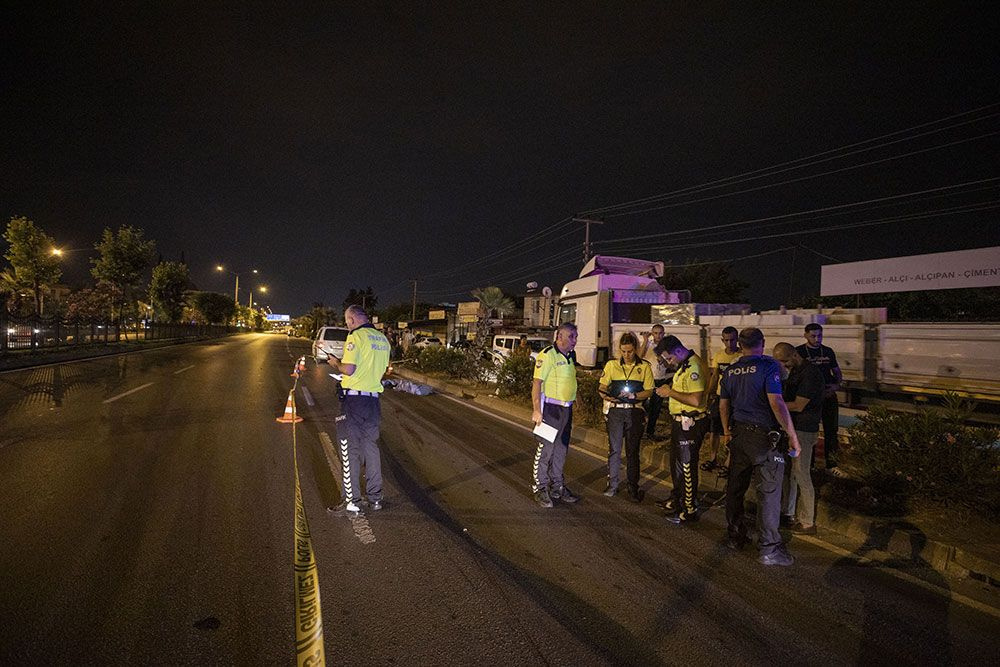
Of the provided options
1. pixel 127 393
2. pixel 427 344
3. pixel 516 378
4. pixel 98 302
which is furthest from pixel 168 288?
pixel 516 378

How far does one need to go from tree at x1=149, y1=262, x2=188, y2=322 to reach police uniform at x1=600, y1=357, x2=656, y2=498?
177 feet

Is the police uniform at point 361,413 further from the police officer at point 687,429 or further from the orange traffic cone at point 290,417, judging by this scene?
the orange traffic cone at point 290,417

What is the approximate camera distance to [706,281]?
126 feet

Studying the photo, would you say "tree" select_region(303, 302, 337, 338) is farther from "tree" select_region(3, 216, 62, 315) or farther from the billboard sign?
the billboard sign

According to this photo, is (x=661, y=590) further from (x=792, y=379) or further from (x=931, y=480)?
(x=931, y=480)

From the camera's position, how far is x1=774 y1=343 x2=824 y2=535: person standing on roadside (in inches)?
193

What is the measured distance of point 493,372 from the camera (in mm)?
16375

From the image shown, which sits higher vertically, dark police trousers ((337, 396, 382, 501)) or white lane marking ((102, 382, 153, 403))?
dark police trousers ((337, 396, 382, 501))

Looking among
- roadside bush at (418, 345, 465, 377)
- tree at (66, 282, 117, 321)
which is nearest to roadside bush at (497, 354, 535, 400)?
roadside bush at (418, 345, 465, 377)

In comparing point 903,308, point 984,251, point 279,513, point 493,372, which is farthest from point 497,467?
point 903,308

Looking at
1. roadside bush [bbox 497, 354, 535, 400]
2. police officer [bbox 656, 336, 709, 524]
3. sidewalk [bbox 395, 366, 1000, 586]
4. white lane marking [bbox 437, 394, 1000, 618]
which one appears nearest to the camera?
white lane marking [bbox 437, 394, 1000, 618]

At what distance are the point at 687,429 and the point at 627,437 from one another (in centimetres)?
77

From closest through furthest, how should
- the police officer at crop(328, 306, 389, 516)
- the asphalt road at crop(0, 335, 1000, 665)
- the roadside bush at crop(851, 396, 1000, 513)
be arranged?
the asphalt road at crop(0, 335, 1000, 665) → the roadside bush at crop(851, 396, 1000, 513) → the police officer at crop(328, 306, 389, 516)

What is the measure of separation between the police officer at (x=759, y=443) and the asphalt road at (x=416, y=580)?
25 cm
